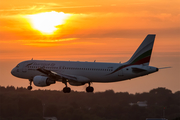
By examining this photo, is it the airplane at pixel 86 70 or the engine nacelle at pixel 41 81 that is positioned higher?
the airplane at pixel 86 70

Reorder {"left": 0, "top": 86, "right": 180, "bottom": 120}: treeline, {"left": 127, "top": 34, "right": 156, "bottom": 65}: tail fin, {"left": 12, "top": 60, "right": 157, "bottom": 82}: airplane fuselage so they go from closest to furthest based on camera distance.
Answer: {"left": 127, "top": 34, "right": 156, "bottom": 65}: tail fin
{"left": 12, "top": 60, "right": 157, "bottom": 82}: airplane fuselage
{"left": 0, "top": 86, "right": 180, "bottom": 120}: treeline

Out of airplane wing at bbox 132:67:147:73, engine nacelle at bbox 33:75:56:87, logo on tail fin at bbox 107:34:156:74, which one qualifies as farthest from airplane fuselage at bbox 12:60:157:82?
engine nacelle at bbox 33:75:56:87

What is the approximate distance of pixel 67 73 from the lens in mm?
90125

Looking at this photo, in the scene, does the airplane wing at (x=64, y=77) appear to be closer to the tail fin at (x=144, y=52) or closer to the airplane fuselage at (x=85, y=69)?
the airplane fuselage at (x=85, y=69)

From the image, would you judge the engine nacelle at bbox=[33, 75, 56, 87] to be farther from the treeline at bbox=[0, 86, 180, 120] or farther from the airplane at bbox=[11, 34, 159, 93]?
the treeline at bbox=[0, 86, 180, 120]

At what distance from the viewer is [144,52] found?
85.4 m

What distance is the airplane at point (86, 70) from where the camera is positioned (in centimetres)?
8475

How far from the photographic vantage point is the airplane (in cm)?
8475

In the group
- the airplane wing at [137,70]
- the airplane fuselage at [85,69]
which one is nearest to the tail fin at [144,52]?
the airplane fuselage at [85,69]

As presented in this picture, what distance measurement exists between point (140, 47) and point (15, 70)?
2813 cm

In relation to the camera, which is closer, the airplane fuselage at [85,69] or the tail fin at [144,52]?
the tail fin at [144,52]

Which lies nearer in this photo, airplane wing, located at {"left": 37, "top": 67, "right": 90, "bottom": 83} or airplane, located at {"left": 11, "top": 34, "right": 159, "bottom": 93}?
airplane, located at {"left": 11, "top": 34, "right": 159, "bottom": 93}

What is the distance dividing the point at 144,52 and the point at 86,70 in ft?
39.4

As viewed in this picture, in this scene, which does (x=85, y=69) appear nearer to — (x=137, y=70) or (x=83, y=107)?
(x=137, y=70)
